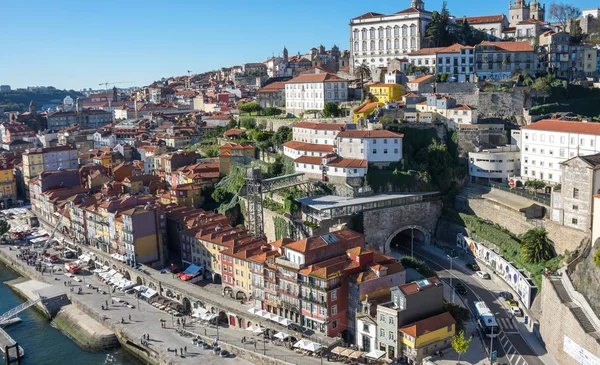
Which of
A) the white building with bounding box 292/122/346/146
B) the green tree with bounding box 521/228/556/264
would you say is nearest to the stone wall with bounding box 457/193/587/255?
the green tree with bounding box 521/228/556/264

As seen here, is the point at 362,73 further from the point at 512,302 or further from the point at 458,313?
the point at 458,313

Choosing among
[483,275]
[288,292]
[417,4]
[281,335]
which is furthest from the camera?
[417,4]

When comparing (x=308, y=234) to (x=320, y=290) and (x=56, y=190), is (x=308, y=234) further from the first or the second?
(x=56, y=190)

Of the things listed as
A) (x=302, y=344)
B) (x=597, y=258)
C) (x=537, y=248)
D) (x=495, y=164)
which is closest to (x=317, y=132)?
(x=495, y=164)

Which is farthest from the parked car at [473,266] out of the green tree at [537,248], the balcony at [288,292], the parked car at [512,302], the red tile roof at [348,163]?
the balcony at [288,292]

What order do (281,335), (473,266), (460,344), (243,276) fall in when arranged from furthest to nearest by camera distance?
1. (473,266)
2. (243,276)
3. (281,335)
4. (460,344)

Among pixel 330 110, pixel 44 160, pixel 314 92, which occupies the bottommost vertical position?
pixel 44 160

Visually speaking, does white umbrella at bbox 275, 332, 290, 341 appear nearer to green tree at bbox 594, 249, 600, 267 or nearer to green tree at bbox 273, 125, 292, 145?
green tree at bbox 594, 249, 600, 267

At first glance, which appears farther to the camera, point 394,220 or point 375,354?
point 394,220
